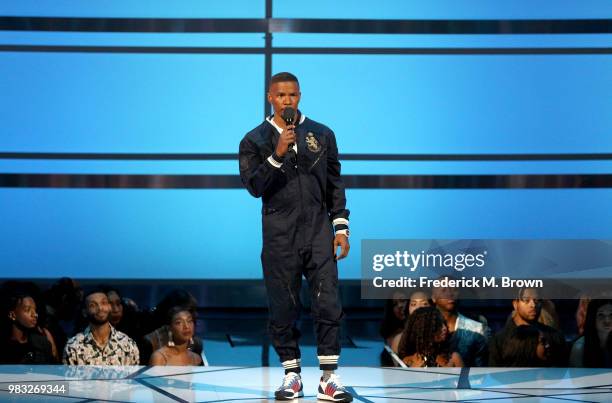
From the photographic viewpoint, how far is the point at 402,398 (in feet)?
11.7

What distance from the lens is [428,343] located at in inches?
184

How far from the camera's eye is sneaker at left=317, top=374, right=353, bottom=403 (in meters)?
3.49

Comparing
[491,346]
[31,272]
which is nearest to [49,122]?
[31,272]

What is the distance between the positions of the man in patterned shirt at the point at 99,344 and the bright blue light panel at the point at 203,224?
441 mm

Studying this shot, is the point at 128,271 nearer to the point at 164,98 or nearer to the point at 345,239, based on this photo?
the point at 164,98

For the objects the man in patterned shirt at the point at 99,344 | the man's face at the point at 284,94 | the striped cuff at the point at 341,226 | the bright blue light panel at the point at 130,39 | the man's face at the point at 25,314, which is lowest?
the man in patterned shirt at the point at 99,344

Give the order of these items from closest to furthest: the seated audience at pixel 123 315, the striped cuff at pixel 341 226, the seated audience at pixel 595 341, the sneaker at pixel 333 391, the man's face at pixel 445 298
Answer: the sneaker at pixel 333 391
the striped cuff at pixel 341 226
the seated audience at pixel 595 341
the seated audience at pixel 123 315
the man's face at pixel 445 298

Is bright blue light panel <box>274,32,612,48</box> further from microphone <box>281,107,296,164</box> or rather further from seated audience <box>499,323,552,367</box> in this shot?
microphone <box>281,107,296,164</box>

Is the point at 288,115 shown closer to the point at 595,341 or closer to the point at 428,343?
the point at 428,343

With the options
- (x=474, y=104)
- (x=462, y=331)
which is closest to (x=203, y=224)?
(x=462, y=331)

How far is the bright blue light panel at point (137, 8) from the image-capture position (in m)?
5.07

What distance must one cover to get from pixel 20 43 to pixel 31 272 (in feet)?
3.48

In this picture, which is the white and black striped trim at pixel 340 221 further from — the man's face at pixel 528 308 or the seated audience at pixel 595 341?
the seated audience at pixel 595 341

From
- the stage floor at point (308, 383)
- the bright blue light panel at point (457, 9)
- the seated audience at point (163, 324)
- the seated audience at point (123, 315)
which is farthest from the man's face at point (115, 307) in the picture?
the bright blue light panel at point (457, 9)
